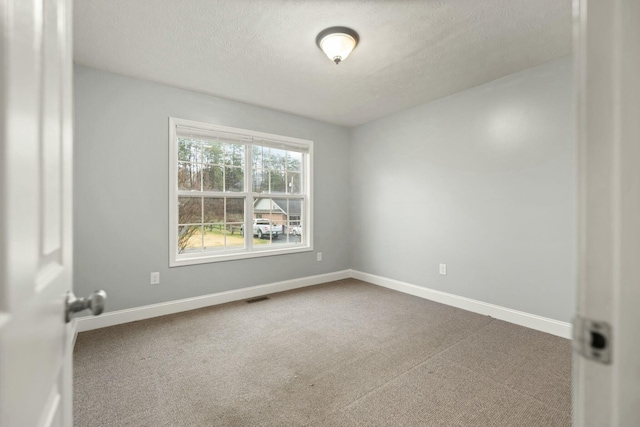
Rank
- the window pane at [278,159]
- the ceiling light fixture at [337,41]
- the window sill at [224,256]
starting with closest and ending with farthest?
the ceiling light fixture at [337,41]
the window sill at [224,256]
the window pane at [278,159]

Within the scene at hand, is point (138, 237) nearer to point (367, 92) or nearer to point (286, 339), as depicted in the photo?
point (286, 339)

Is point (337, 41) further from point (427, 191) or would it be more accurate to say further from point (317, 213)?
point (317, 213)

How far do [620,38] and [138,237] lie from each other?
3.53m

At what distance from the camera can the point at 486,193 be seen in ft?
10.4

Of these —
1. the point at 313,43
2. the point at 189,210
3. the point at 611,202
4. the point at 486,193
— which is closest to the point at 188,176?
the point at 189,210

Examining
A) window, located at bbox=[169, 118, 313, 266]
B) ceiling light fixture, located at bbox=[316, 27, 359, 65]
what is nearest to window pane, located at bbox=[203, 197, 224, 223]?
window, located at bbox=[169, 118, 313, 266]

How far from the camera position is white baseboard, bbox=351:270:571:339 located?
8.79 ft

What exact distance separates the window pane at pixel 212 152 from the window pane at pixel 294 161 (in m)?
1.00

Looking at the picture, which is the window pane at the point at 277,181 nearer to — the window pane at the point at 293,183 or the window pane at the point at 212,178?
the window pane at the point at 293,183

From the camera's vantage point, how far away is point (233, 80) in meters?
3.05

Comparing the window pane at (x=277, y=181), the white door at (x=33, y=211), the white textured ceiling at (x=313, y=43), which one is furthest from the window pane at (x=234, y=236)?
the white door at (x=33, y=211)

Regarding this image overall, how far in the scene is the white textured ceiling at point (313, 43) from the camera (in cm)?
199

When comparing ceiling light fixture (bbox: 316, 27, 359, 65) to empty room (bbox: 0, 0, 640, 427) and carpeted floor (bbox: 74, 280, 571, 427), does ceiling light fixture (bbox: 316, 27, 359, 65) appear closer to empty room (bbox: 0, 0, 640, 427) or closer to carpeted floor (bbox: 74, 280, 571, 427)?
empty room (bbox: 0, 0, 640, 427)

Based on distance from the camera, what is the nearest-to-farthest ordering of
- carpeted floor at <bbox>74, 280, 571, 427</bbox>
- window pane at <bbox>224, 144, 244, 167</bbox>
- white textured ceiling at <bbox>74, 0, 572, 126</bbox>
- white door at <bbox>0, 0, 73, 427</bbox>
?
white door at <bbox>0, 0, 73, 427</bbox>
carpeted floor at <bbox>74, 280, 571, 427</bbox>
white textured ceiling at <bbox>74, 0, 572, 126</bbox>
window pane at <bbox>224, 144, 244, 167</bbox>
